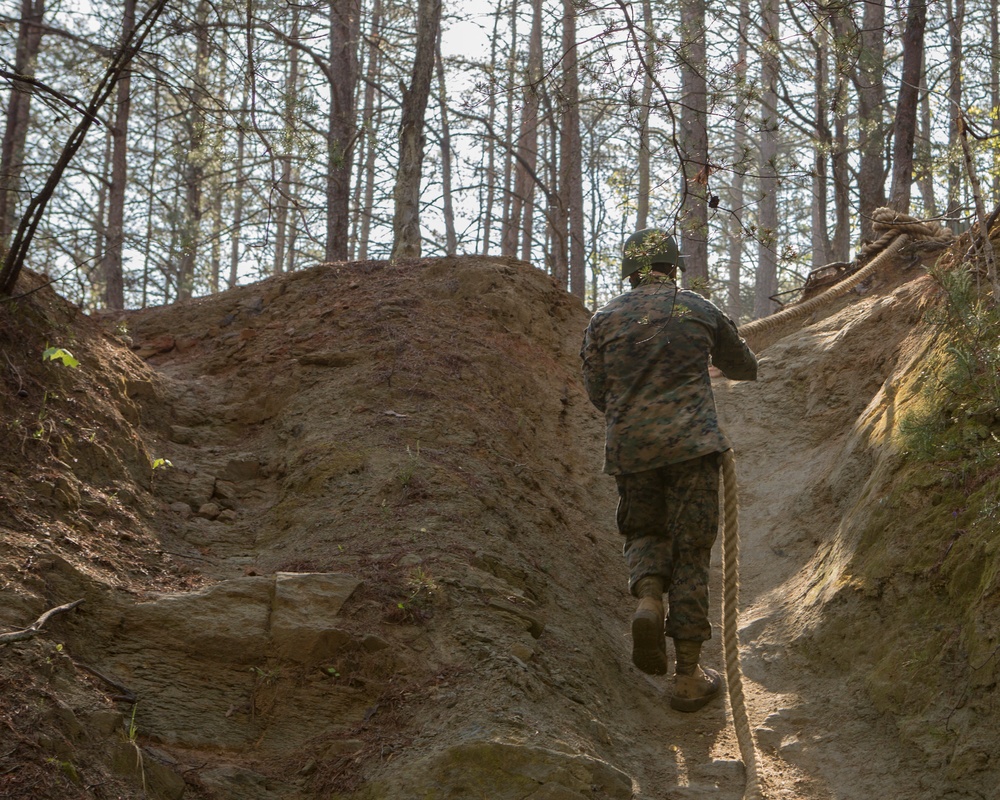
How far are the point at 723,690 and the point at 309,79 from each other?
20084 mm

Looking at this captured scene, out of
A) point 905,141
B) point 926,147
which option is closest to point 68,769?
point 905,141

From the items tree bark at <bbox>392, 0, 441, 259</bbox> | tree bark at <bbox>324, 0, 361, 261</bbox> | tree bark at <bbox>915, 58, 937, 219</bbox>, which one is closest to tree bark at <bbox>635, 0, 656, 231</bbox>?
tree bark at <bbox>392, 0, 441, 259</bbox>

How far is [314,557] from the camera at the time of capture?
16.9 feet

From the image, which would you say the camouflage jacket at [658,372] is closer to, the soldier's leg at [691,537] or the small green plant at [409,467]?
the soldier's leg at [691,537]

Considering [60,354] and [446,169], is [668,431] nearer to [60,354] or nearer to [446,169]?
[60,354]

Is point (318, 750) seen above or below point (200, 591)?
below

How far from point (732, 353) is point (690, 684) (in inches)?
76.6

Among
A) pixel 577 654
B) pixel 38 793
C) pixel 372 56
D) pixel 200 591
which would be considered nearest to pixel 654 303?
pixel 577 654

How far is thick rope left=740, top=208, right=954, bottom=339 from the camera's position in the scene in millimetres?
9375

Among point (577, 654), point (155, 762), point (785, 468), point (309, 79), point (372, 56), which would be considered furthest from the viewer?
point (372, 56)

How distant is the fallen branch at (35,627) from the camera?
345 centimetres

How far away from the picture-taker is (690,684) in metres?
5.02

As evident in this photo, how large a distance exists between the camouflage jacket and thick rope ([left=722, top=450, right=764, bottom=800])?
0.27 meters

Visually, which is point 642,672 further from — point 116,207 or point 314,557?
point 116,207
